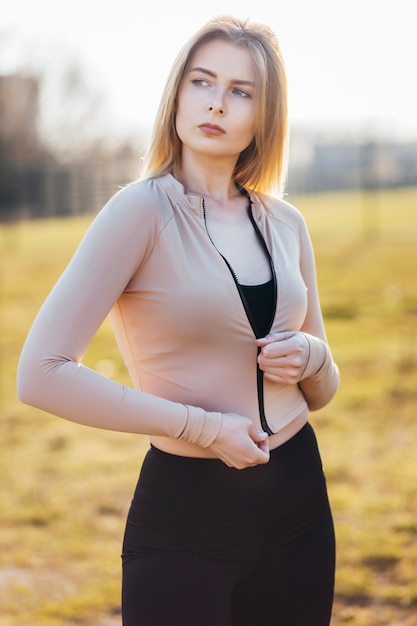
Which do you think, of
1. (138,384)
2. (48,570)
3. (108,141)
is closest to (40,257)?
(48,570)

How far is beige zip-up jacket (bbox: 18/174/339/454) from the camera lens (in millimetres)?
1322

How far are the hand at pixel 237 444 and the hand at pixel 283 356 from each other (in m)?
0.11

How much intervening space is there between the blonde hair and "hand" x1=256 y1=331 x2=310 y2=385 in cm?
40

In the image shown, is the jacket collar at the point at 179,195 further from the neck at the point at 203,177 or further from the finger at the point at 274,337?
the finger at the point at 274,337

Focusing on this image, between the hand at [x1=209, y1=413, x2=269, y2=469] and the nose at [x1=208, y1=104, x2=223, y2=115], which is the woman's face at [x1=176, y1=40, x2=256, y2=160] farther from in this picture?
the hand at [x1=209, y1=413, x2=269, y2=469]

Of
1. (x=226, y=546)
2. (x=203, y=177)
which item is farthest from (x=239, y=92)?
(x=226, y=546)

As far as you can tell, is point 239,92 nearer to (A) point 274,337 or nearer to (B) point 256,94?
(B) point 256,94

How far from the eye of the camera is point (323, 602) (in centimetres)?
158

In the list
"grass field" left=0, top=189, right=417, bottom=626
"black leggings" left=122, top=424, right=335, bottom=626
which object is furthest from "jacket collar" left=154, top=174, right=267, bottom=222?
"grass field" left=0, top=189, right=417, bottom=626

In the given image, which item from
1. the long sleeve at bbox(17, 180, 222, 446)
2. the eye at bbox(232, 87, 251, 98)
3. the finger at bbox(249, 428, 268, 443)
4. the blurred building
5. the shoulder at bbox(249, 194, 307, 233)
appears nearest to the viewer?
the long sleeve at bbox(17, 180, 222, 446)

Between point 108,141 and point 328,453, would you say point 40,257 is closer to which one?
point 328,453

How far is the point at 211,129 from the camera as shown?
4.96 feet

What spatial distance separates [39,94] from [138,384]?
1215 inches

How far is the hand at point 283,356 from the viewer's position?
1450 millimetres
